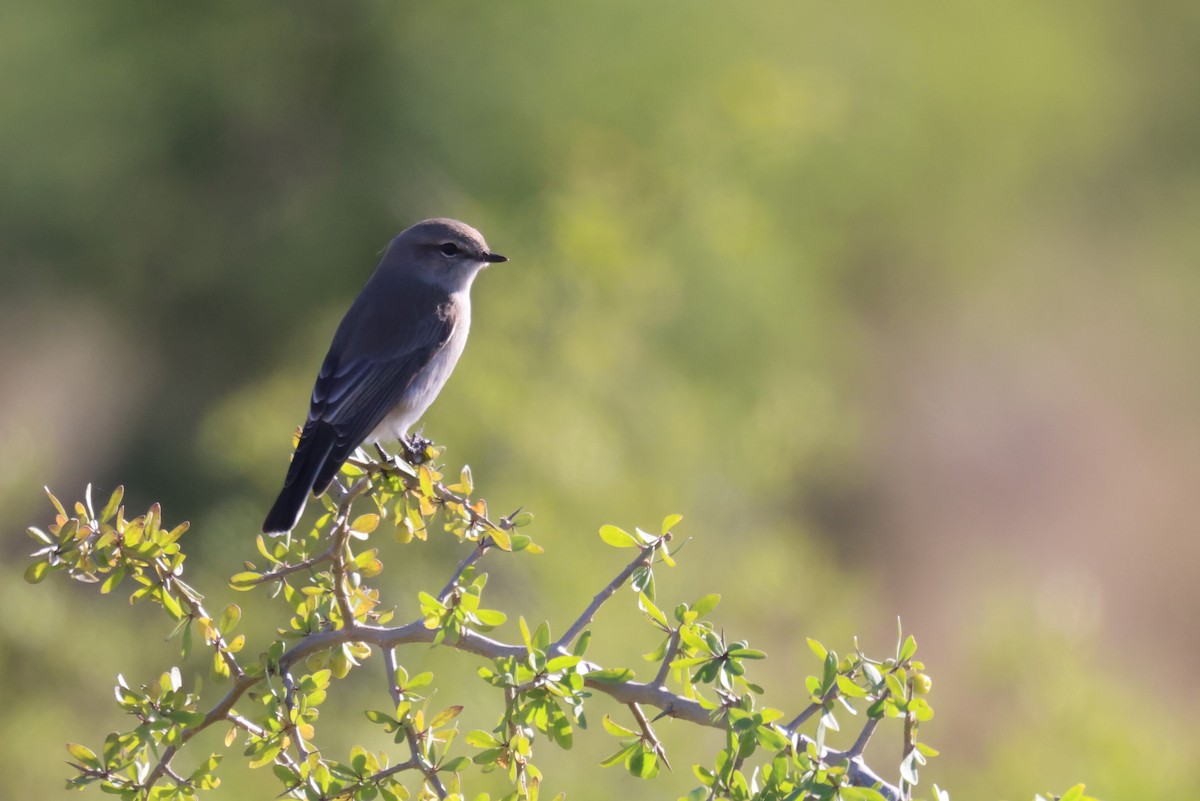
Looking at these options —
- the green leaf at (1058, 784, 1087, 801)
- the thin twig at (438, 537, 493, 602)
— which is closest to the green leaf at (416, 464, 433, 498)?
the thin twig at (438, 537, 493, 602)

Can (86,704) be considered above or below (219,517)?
below

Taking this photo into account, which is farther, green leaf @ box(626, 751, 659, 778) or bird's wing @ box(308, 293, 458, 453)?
bird's wing @ box(308, 293, 458, 453)

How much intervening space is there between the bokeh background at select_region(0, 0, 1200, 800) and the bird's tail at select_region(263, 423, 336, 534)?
6.29ft

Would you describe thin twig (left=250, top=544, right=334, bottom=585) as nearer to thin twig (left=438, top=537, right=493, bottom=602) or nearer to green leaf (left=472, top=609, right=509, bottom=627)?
thin twig (left=438, top=537, right=493, bottom=602)

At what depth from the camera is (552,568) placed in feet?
17.4

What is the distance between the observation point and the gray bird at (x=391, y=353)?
3.19 metres

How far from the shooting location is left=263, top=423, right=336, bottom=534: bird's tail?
3.13m

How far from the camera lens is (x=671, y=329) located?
7.43m

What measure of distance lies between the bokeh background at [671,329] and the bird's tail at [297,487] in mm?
1917

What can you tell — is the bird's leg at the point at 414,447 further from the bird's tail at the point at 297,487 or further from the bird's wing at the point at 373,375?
the bird's tail at the point at 297,487

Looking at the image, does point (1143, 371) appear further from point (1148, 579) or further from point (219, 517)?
point (219, 517)

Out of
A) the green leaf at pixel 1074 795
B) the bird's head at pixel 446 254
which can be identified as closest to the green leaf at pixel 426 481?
the green leaf at pixel 1074 795

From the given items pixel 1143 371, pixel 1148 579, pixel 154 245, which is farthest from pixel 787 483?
pixel 1143 371

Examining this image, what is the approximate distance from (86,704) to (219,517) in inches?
37.6
